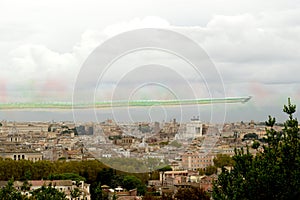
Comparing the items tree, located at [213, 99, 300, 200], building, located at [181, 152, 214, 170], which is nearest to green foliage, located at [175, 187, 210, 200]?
tree, located at [213, 99, 300, 200]

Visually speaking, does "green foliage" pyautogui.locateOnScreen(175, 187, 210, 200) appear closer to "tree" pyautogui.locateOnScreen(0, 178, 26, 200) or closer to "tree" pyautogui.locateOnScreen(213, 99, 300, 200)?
"tree" pyautogui.locateOnScreen(0, 178, 26, 200)

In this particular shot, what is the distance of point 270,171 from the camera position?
21.6 ft

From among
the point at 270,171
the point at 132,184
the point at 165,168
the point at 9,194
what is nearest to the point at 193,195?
the point at 132,184

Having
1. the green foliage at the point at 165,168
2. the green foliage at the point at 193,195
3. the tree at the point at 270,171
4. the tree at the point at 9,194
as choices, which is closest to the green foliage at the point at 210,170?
the green foliage at the point at 165,168

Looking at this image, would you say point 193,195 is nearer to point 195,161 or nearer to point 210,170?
point 210,170

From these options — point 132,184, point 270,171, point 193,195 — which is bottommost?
point 132,184

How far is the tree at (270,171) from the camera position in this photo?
6.54 metres

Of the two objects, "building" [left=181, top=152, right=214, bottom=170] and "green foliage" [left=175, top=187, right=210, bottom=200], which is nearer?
"green foliage" [left=175, top=187, right=210, bottom=200]

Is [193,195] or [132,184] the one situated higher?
[193,195]

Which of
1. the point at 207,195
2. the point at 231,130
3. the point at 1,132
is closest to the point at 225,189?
the point at 207,195

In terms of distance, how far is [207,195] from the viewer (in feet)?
71.6

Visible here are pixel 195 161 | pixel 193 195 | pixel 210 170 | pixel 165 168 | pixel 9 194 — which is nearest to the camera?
pixel 9 194

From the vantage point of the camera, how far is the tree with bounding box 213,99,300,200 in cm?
654

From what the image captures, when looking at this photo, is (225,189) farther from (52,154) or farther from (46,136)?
(46,136)
